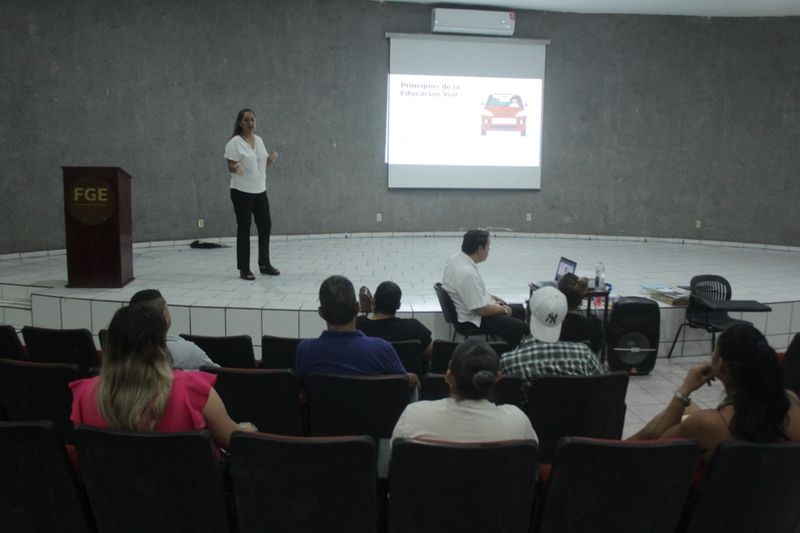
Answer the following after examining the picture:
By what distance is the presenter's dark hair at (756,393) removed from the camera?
5.64ft

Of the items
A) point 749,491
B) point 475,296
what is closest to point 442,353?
point 475,296

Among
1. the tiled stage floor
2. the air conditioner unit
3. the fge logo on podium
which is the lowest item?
the tiled stage floor

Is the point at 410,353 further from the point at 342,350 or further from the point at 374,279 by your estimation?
the point at 374,279

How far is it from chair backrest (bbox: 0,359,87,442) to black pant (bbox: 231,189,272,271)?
2.99m

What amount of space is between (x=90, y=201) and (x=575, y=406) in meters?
4.03

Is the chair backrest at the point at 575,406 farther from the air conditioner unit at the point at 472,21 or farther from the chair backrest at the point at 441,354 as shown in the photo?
the air conditioner unit at the point at 472,21

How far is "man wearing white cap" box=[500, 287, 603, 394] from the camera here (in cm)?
245

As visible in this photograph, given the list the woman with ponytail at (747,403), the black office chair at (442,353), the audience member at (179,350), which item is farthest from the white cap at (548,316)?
the audience member at (179,350)

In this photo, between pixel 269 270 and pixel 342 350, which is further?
pixel 269 270

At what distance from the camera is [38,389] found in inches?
92.6

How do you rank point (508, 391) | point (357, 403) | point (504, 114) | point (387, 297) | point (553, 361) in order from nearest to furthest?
point (357, 403) → point (508, 391) → point (553, 361) → point (387, 297) → point (504, 114)

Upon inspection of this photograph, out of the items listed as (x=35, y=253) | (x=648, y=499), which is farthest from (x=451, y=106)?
(x=648, y=499)

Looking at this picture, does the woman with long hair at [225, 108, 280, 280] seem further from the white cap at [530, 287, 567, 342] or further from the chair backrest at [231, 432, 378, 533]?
the chair backrest at [231, 432, 378, 533]

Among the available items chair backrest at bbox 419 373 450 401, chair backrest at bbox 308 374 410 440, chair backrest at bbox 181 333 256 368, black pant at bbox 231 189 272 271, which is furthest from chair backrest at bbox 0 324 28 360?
black pant at bbox 231 189 272 271
